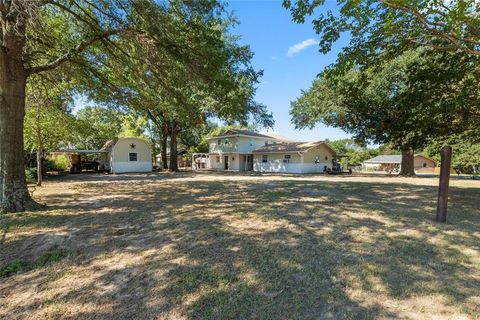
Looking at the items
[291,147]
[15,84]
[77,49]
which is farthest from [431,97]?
[291,147]

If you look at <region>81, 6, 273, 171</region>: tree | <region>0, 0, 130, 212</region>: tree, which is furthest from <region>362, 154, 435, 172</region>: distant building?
<region>0, 0, 130, 212</region>: tree

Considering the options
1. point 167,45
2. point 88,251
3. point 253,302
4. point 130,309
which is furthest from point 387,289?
point 167,45

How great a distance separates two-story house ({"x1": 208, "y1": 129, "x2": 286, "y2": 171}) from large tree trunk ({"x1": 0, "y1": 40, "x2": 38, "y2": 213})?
79.6 ft

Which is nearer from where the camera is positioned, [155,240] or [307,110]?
[155,240]

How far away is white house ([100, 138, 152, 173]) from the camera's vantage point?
23859 mm

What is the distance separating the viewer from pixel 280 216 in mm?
5688

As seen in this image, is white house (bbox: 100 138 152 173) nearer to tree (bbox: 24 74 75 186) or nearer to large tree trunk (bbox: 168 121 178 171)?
large tree trunk (bbox: 168 121 178 171)

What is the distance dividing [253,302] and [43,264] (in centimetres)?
304

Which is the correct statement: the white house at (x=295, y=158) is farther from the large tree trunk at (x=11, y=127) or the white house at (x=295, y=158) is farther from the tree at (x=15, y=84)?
the large tree trunk at (x=11, y=127)

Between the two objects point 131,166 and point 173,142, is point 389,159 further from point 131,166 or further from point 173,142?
point 131,166

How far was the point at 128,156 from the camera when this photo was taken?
81.1ft

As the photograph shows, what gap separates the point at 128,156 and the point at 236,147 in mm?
11879

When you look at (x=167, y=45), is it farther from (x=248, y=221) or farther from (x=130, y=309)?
(x=130, y=309)

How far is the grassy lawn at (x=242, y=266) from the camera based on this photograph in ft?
8.48
